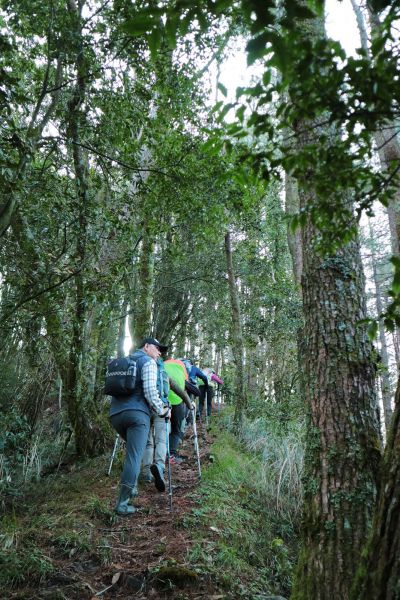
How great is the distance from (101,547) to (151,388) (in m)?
1.75

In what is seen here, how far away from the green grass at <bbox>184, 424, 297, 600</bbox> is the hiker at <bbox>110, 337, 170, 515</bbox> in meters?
0.81

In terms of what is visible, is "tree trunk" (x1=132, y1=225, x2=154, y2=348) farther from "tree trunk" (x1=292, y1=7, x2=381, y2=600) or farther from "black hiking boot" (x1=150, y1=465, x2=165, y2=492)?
"tree trunk" (x1=292, y1=7, x2=381, y2=600)

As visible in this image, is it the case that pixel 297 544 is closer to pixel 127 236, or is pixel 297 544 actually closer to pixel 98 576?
pixel 98 576

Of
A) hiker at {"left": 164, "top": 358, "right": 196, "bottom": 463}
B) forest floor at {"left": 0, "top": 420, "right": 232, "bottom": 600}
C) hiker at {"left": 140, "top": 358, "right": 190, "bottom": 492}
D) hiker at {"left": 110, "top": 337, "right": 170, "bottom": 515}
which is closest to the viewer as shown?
forest floor at {"left": 0, "top": 420, "right": 232, "bottom": 600}

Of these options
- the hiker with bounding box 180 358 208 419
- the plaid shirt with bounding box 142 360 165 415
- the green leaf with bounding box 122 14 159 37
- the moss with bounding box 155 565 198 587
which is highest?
the green leaf with bounding box 122 14 159 37

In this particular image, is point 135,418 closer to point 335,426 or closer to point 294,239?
point 335,426

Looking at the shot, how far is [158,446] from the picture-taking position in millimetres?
6219

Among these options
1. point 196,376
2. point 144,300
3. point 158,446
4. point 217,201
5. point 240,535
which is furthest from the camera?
point 196,376

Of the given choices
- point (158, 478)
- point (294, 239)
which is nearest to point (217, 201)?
point (294, 239)

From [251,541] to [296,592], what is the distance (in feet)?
5.68

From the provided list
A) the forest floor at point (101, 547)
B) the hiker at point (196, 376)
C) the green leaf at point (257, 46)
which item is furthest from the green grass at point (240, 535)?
the green leaf at point (257, 46)

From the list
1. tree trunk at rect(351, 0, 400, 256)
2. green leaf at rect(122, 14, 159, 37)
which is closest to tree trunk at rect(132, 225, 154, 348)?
tree trunk at rect(351, 0, 400, 256)

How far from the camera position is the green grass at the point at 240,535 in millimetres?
3994

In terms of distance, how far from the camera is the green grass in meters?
3.99
